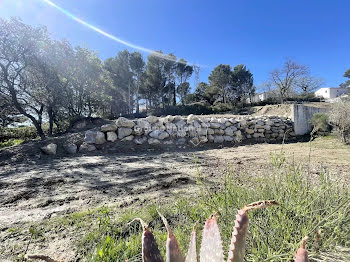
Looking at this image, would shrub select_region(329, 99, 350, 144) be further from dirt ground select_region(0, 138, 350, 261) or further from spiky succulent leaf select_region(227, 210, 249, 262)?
spiky succulent leaf select_region(227, 210, 249, 262)

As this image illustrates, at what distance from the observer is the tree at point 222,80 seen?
24.5m

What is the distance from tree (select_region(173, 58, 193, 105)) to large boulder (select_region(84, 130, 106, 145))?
17640 millimetres

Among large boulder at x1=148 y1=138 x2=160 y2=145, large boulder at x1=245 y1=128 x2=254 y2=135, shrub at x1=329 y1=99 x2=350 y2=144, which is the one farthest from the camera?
large boulder at x1=245 y1=128 x2=254 y2=135

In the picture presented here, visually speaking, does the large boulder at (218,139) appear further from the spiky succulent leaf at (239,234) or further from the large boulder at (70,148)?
the spiky succulent leaf at (239,234)

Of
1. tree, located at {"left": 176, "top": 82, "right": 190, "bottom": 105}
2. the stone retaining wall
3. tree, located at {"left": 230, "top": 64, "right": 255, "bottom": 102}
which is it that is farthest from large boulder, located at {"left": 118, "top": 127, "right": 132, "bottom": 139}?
tree, located at {"left": 230, "top": 64, "right": 255, "bottom": 102}

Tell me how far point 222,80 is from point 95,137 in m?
22.5

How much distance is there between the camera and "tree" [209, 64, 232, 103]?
24.5m

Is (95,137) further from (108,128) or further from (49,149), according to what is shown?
(49,149)

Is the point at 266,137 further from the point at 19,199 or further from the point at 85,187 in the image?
the point at 19,199

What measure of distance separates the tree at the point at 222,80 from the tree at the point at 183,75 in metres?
3.77

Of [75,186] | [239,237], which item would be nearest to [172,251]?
[239,237]

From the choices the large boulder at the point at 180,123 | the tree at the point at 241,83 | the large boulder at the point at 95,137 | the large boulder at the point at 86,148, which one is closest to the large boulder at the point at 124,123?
the large boulder at the point at 95,137

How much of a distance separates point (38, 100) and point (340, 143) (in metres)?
12.3

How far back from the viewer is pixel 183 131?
6062 mm
